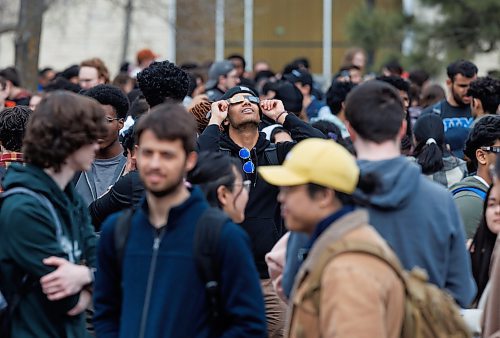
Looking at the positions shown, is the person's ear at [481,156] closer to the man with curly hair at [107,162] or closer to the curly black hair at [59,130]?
the man with curly hair at [107,162]

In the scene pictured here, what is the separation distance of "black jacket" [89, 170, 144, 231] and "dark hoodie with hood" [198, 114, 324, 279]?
0.73 m

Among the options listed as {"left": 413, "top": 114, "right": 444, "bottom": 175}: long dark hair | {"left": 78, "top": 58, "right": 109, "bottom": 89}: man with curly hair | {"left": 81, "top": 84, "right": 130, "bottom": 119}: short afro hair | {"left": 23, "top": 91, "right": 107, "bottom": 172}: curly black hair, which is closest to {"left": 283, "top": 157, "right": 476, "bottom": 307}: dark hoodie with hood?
{"left": 23, "top": 91, "right": 107, "bottom": 172}: curly black hair

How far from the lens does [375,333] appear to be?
407 cm

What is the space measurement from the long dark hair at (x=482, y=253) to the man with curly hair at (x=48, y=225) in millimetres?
2184

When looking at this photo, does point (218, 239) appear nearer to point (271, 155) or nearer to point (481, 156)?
point (271, 155)

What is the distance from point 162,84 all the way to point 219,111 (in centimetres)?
49

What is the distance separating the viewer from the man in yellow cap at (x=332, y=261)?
4074 mm

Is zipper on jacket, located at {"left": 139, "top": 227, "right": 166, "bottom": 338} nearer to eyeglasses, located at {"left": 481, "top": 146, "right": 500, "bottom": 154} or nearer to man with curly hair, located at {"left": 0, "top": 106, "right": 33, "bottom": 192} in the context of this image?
man with curly hair, located at {"left": 0, "top": 106, "right": 33, "bottom": 192}

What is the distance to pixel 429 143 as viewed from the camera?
8961 mm

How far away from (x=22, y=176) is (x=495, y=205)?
2512 mm

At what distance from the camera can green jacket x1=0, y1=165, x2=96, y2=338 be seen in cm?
507

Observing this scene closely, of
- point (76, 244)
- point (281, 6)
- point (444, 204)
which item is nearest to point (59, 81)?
point (76, 244)

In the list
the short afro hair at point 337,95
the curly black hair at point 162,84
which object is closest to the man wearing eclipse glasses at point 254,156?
the curly black hair at point 162,84

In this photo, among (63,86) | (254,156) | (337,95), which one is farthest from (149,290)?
(63,86)
